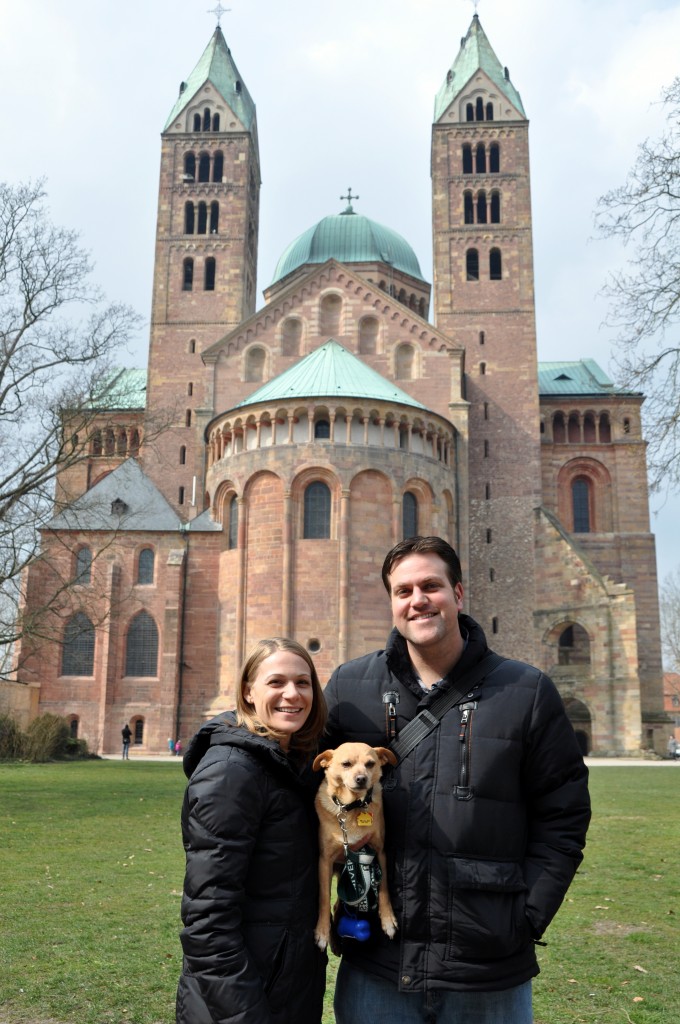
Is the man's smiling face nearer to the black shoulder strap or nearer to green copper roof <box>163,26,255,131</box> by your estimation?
the black shoulder strap

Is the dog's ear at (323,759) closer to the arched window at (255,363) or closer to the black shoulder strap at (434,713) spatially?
the black shoulder strap at (434,713)

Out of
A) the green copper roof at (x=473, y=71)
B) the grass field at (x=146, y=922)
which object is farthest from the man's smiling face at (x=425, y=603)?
the green copper roof at (x=473, y=71)

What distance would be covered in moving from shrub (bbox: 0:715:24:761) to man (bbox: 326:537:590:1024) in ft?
91.8

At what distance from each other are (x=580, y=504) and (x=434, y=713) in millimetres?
49066

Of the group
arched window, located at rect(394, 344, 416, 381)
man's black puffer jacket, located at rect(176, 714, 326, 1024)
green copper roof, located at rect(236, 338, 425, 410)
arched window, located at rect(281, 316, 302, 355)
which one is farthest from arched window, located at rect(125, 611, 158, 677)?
man's black puffer jacket, located at rect(176, 714, 326, 1024)

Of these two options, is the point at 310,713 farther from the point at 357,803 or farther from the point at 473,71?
the point at 473,71

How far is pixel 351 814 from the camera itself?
3738mm

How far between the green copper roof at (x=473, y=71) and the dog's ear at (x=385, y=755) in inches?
2073

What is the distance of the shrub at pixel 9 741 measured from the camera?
29047 millimetres

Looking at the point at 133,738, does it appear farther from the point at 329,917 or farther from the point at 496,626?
the point at 329,917

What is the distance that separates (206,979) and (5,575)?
63.3ft

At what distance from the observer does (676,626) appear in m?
60.5

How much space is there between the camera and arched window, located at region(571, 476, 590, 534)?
5072cm

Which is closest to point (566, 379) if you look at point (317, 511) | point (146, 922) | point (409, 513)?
point (409, 513)
